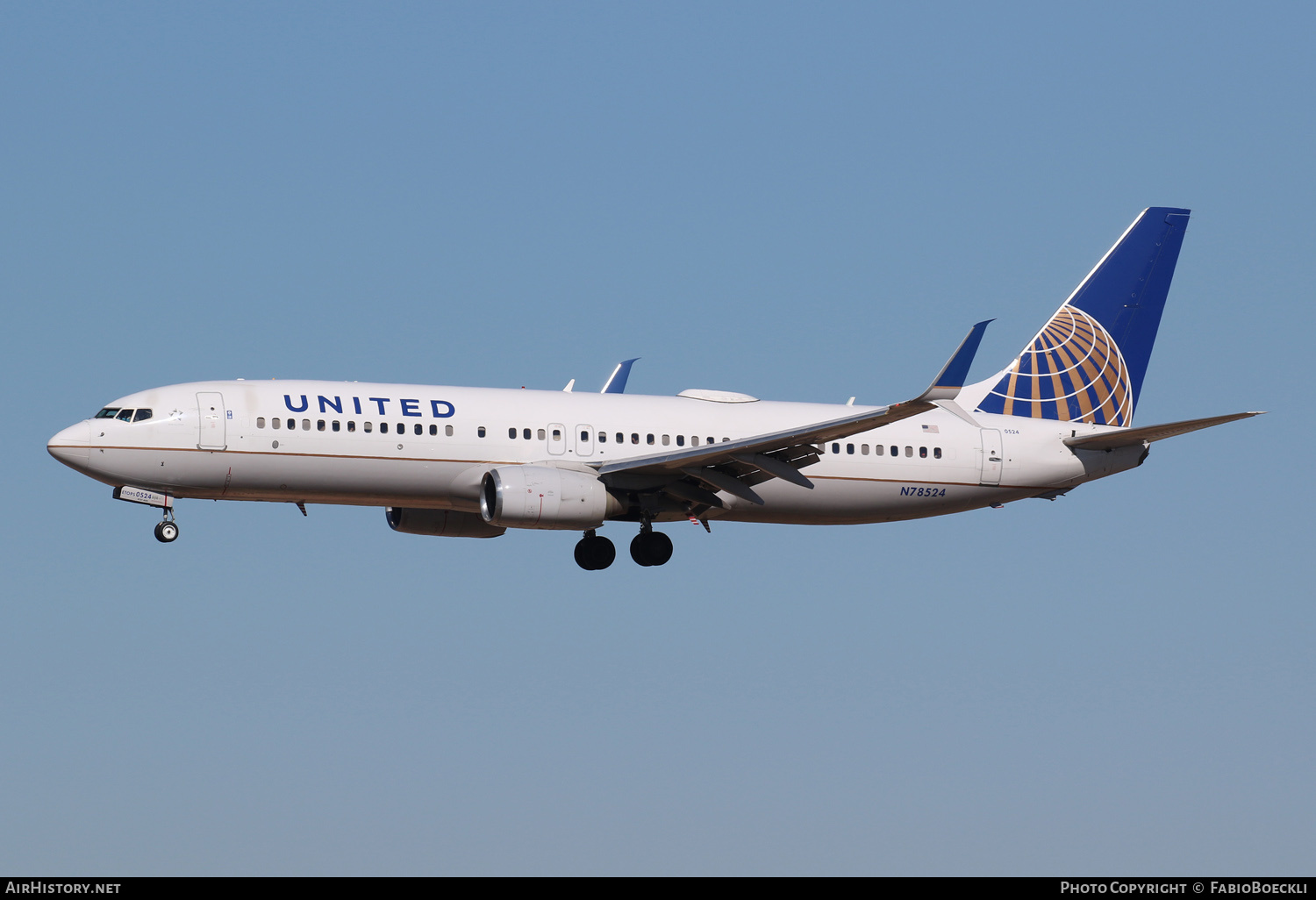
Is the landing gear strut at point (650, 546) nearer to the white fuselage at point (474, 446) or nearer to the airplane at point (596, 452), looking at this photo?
the airplane at point (596, 452)

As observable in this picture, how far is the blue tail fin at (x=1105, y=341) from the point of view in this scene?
52938 millimetres

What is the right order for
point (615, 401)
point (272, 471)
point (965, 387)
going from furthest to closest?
point (965, 387) < point (615, 401) < point (272, 471)

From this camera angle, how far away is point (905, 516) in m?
50.4

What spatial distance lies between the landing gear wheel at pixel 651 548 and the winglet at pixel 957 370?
38.8 feet

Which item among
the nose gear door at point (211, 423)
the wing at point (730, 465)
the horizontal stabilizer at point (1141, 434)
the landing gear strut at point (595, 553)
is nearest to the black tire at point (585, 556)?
the landing gear strut at point (595, 553)

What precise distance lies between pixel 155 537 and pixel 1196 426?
26101mm

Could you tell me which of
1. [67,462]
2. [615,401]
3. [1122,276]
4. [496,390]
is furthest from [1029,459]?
[67,462]

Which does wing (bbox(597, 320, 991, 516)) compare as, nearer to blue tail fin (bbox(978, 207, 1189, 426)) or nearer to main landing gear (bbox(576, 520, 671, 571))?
main landing gear (bbox(576, 520, 671, 571))

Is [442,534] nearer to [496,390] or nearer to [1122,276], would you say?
[496,390]

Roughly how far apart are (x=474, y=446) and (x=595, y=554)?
5118 mm

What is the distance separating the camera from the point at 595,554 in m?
48.5

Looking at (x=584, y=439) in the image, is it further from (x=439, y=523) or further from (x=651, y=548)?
(x=439, y=523)

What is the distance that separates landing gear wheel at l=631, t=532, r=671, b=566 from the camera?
48219 millimetres

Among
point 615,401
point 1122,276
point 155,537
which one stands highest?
point 1122,276
